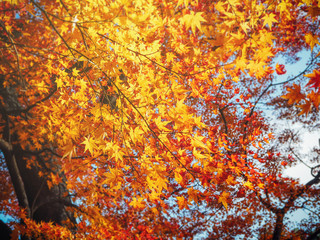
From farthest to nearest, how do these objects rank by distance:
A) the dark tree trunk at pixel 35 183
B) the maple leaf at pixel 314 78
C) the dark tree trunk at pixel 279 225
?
the dark tree trunk at pixel 279 225 → the dark tree trunk at pixel 35 183 → the maple leaf at pixel 314 78

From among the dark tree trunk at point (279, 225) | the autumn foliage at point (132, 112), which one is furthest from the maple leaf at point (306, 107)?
the dark tree trunk at point (279, 225)

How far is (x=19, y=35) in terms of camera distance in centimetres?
878

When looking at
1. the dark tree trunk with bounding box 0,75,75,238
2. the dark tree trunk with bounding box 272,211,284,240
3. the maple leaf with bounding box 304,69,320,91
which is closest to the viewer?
the maple leaf with bounding box 304,69,320,91

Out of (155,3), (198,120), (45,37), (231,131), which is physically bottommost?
(198,120)

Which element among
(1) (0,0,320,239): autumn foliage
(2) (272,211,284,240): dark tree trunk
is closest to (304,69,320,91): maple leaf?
(1) (0,0,320,239): autumn foliage

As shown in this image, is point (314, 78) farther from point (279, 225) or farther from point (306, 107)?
point (279, 225)

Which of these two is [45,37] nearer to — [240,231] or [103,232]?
[103,232]

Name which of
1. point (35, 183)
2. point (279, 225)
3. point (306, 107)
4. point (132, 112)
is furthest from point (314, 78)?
point (279, 225)

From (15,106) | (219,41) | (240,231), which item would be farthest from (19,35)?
(240,231)

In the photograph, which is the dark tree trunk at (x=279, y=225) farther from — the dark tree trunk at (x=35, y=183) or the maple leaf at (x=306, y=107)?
the maple leaf at (x=306, y=107)

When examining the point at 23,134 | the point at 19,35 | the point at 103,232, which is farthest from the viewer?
the point at 19,35

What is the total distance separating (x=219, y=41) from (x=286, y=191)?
11126 mm

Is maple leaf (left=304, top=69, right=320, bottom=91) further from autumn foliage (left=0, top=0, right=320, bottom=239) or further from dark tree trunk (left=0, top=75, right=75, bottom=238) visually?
dark tree trunk (left=0, top=75, right=75, bottom=238)

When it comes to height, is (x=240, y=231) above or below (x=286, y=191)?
below
